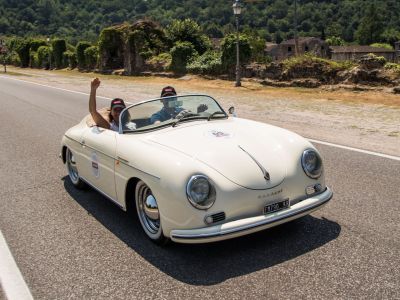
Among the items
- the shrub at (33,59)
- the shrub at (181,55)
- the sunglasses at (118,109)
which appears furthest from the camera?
the shrub at (33,59)

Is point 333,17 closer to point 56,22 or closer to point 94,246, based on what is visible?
point 56,22

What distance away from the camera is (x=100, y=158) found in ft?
17.4

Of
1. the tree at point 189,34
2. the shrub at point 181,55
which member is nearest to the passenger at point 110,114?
the shrub at point 181,55

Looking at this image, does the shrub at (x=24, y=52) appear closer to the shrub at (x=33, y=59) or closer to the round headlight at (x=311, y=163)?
the shrub at (x=33, y=59)

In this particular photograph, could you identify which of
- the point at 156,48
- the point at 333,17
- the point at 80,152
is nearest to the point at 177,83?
the point at 156,48

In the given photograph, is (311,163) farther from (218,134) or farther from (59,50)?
(59,50)

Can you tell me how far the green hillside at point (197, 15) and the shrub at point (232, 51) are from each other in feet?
394

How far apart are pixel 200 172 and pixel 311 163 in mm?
1318

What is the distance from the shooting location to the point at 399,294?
11.1 ft

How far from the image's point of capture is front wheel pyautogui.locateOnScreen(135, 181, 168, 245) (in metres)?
4.41

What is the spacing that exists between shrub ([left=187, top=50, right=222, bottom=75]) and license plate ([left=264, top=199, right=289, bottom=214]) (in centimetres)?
2233

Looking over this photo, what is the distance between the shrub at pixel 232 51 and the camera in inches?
953

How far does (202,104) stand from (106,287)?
2.85 meters

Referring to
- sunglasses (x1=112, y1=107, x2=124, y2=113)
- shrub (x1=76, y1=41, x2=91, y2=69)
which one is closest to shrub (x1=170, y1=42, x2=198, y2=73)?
shrub (x1=76, y1=41, x2=91, y2=69)
